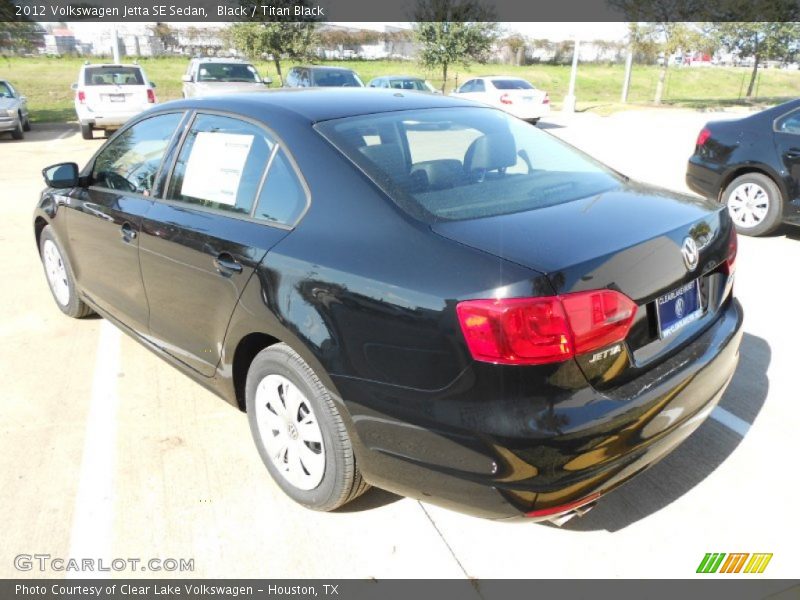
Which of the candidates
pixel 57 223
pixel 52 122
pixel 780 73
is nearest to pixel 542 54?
pixel 780 73

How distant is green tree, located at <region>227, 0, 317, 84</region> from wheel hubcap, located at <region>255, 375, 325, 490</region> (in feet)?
86.6

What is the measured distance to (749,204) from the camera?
6.91 metres

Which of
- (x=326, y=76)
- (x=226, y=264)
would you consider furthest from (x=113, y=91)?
(x=226, y=264)

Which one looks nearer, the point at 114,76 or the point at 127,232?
the point at 127,232

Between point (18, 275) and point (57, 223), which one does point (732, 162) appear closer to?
point (57, 223)

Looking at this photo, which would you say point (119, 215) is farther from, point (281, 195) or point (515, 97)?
point (515, 97)

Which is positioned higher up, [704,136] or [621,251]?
[621,251]

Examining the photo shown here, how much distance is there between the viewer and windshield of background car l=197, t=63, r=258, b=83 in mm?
16578

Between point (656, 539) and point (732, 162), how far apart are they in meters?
5.68

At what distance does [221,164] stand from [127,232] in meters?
0.83

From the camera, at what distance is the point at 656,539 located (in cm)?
256

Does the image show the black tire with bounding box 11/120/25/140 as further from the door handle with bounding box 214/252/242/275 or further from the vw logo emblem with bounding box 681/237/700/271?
the vw logo emblem with bounding box 681/237/700/271

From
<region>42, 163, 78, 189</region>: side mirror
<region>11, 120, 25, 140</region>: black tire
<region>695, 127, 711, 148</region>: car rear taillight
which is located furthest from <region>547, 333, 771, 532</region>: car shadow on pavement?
<region>11, 120, 25, 140</region>: black tire

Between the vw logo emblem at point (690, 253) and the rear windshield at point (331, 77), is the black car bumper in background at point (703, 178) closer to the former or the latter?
the vw logo emblem at point (690, 253)
